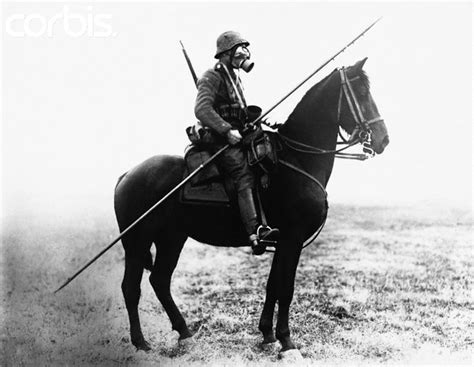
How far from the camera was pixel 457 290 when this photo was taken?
996cm

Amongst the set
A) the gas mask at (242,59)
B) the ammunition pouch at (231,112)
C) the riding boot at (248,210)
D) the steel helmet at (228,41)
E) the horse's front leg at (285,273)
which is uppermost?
the steel helmet at (228,41)

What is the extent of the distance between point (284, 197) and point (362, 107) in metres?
1.38

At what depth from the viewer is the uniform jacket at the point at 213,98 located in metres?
6.50

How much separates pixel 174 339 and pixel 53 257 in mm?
4601

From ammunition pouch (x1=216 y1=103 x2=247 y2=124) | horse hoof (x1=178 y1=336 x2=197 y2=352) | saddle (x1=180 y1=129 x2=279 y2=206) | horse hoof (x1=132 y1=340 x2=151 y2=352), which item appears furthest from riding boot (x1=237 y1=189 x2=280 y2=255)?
horse hoof (x1=132 y1=340 x2=151 y2=352)

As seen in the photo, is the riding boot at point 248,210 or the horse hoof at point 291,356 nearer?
the riding boot at point 248,210

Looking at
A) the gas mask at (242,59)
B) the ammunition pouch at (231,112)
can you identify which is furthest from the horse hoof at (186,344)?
the gas mask at (242,59)

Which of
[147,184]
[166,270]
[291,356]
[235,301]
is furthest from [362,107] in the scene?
[235,301]

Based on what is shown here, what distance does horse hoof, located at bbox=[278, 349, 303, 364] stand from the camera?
6809 mm

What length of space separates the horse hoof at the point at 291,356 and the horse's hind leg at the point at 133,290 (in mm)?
1735

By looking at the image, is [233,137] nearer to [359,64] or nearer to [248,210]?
[248,210]

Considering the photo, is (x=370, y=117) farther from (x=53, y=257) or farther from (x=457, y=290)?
(x=53, y=257)

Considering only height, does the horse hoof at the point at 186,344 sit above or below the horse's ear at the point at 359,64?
below

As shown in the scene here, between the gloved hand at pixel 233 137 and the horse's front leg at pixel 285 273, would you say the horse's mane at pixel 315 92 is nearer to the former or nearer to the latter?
the gloved hand at pixel 233 137
